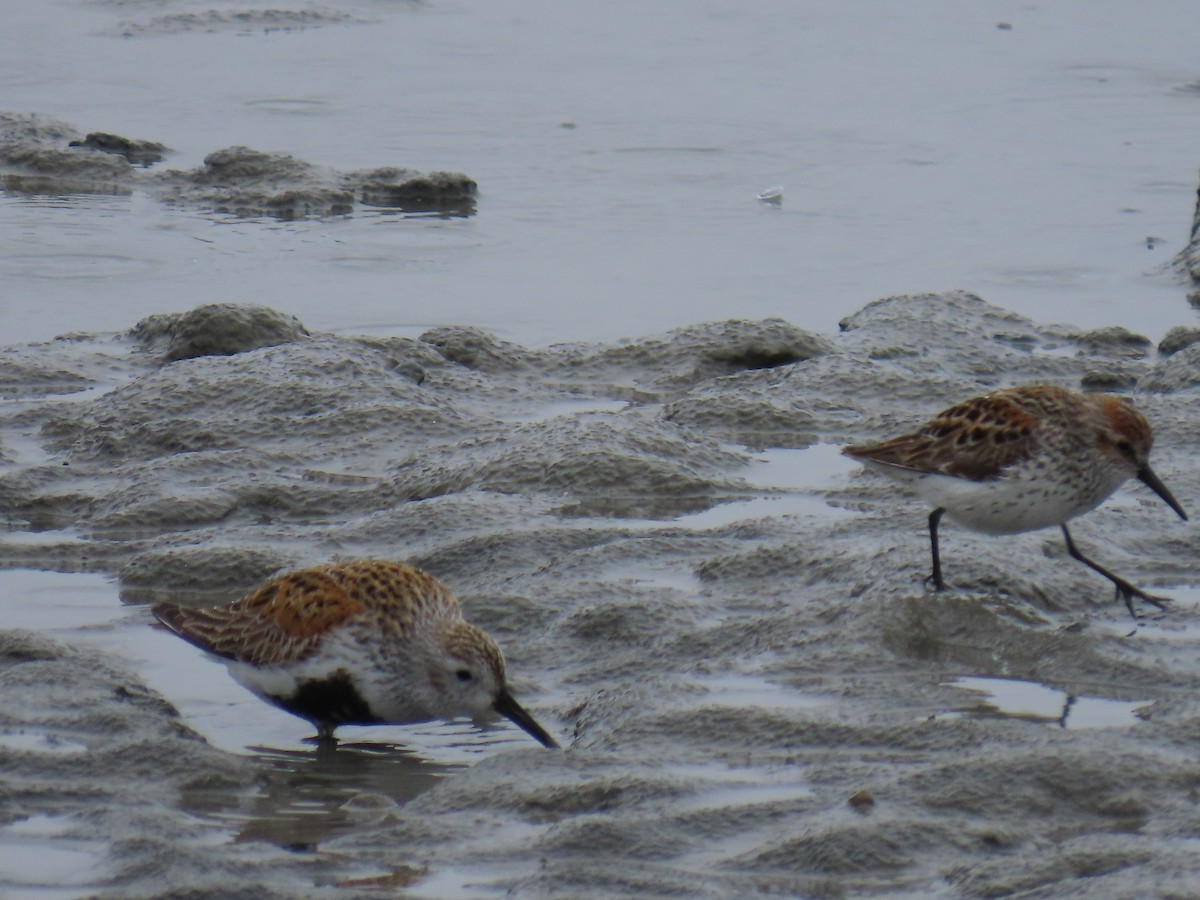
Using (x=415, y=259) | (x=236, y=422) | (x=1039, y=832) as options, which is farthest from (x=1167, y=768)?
(x=415, y=259)

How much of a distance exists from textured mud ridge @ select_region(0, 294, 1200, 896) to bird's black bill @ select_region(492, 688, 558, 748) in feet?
0.33

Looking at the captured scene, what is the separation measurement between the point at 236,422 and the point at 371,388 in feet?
2.35

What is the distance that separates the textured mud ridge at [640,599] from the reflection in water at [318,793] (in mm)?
17

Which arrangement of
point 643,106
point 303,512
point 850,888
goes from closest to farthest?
point 850,888 → point 303,512 → point 643,106

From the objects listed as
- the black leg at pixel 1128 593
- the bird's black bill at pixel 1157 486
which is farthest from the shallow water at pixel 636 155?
the black leg at pixel 1128 593

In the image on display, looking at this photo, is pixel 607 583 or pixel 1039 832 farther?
pixel 607 583

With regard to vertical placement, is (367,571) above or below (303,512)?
above

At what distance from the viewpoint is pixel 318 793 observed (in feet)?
16.7

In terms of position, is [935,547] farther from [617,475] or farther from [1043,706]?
[617,475]

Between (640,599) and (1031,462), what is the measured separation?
1.43 m

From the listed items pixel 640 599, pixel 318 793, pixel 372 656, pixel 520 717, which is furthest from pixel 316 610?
pixel 640 599

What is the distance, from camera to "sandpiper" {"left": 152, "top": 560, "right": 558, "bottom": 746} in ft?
17.3

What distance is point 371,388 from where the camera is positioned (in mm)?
8930

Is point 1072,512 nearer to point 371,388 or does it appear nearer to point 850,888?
point 850,888
